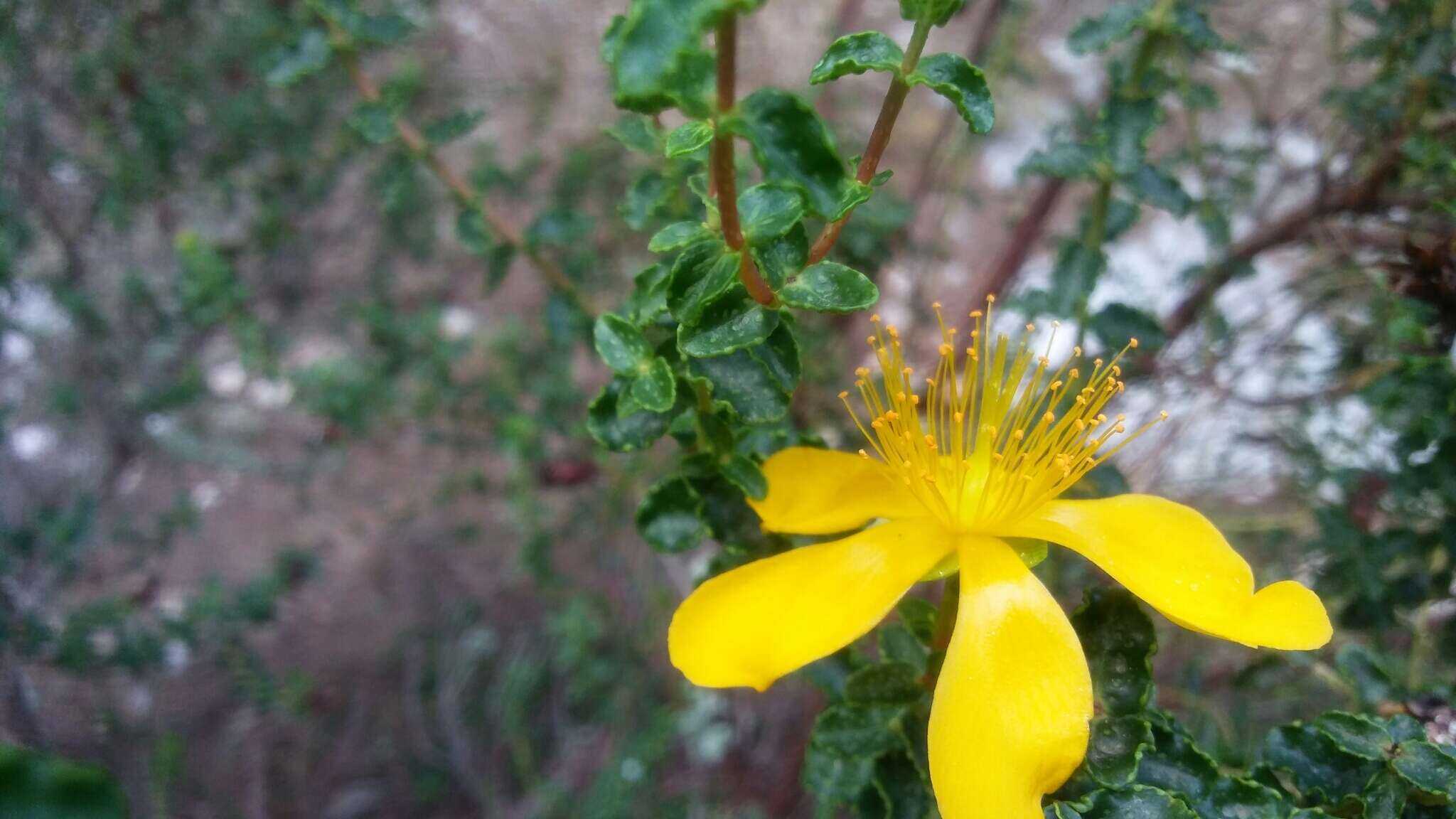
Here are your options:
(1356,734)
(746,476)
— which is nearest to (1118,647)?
(1356,734)

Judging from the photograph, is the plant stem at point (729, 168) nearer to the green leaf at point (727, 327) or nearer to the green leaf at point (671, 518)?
the green leaf at point (727, 327)

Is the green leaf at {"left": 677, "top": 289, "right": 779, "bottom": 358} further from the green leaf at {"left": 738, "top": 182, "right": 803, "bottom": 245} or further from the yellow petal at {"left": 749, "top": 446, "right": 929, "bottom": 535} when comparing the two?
the yellow petal at {"left": 749, "top": 446, "right": 929, "bottom": 535}

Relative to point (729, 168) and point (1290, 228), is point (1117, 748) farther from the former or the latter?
point (1290, 228)

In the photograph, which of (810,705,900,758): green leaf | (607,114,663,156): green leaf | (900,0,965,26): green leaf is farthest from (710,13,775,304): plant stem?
(810,705,900,758): green leaf

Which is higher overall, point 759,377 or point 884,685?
point 759,377

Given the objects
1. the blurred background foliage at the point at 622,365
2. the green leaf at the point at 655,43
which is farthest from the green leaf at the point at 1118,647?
the green leaf at the point at 655,43
